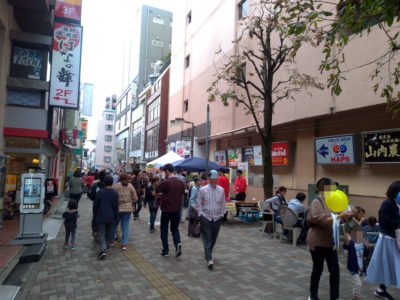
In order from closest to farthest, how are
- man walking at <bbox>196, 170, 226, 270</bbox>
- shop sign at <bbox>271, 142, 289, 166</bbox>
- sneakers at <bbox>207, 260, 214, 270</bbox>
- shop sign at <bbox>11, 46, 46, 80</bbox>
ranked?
sneakers at <bbox>207, 260, 214, 270</bbox> < man walking at <bbox>196, 170, 226, 270</bbox> < shop sign at <bbox>11, 46, 46, 80</bbox> < shop sign at <bbox>271, 142, 289, 166</bbox>

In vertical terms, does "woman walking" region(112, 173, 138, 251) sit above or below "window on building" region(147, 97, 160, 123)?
below

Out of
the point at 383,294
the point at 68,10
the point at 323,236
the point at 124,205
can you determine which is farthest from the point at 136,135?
the point at 323,236

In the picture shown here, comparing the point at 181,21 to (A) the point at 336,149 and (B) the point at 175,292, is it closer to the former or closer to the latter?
(A) the point at 336,149

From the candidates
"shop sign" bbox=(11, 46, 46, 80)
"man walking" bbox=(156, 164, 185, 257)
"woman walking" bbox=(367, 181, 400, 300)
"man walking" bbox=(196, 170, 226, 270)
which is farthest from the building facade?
"shop sign" bbox=(11, 46, 46, 80)

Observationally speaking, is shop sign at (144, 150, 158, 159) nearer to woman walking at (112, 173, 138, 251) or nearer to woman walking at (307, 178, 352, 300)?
woman walking at (112, 173, 138, 251)

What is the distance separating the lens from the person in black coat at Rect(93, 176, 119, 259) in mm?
7211

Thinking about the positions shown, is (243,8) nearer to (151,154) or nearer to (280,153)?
(280,153)

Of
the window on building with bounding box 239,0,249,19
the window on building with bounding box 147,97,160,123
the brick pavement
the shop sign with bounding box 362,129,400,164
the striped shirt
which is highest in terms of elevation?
the window on building with bounding box 239,0,249,19

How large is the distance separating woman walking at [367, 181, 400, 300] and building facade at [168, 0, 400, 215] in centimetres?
565

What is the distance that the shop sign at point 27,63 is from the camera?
1218 centimetres

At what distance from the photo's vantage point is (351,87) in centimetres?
1068

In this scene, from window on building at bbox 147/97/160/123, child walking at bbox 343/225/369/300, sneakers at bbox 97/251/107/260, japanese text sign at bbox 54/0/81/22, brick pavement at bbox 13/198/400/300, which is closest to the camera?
child walking at bbox 343/225/369/300

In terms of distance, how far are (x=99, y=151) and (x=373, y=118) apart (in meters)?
94.1

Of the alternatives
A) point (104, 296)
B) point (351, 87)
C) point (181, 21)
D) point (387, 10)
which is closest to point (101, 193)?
point (104, 296)
